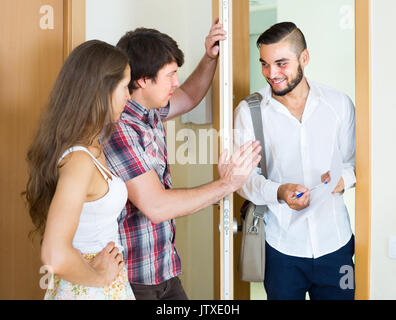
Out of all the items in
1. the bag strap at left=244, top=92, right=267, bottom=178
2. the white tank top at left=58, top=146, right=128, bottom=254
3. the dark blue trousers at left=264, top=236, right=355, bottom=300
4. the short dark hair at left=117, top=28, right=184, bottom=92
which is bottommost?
the dark blue trousers at left=264, top=236, right=355, bottom=300

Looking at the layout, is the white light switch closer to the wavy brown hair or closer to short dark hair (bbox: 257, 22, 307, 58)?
short dark hair (bbox: 257, 22, 307, 58)

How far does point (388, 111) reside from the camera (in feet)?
6.04

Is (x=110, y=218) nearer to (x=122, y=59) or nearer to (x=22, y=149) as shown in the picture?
(x=122, y=59)

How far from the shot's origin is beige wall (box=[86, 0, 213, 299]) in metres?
2.46

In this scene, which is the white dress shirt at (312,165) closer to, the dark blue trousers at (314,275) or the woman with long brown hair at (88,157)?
the dark blue trousers at (314,275)

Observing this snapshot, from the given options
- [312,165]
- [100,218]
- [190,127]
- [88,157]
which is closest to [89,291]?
[100,218]

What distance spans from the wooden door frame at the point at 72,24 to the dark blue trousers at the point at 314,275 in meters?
1.22

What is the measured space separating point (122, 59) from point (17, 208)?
87cm

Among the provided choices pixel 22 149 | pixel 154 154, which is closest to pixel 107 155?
pixel 154 154

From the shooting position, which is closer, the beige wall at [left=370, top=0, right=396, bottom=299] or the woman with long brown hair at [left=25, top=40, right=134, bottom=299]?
the woman with long brown hair at [left=25, top=40, right=134, bottom=299]

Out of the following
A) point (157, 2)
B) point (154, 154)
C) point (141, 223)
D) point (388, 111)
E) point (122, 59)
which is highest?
point (157, 2)

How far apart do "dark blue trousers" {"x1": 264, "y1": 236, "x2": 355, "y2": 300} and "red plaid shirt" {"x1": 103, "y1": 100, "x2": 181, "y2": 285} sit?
0.42m

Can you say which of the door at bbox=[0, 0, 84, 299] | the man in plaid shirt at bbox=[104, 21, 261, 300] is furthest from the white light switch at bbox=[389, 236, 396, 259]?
the door at bbox=[0, 0, 84, 299]
